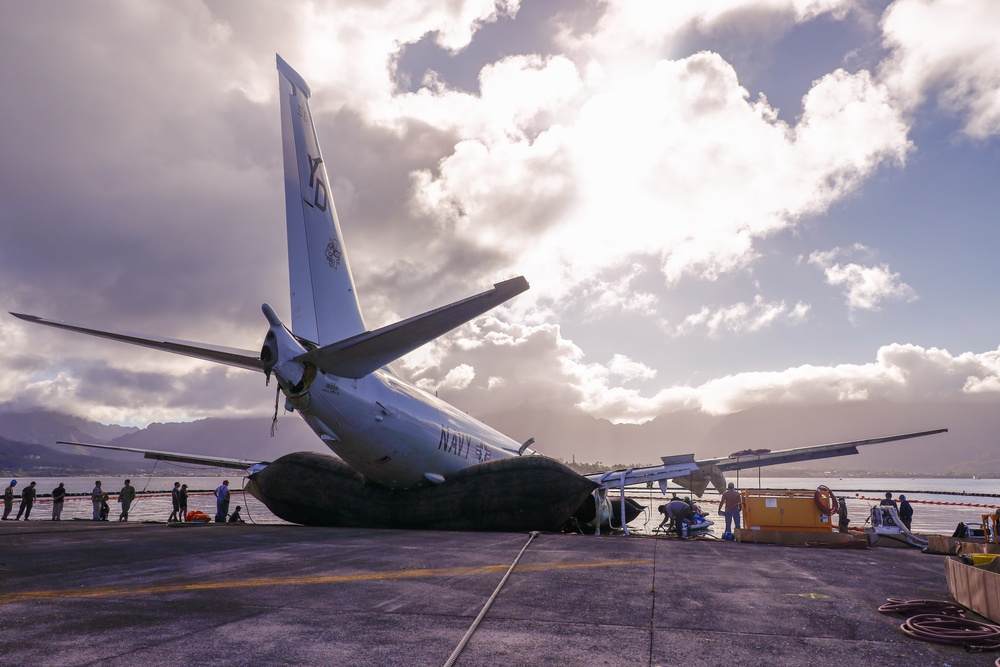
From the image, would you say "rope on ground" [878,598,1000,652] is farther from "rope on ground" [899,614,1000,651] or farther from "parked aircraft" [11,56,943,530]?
"parked aircraft" [11,56,943,530]

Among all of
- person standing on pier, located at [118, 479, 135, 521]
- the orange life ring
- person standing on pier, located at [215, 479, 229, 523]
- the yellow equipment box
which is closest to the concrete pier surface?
the orange life ring

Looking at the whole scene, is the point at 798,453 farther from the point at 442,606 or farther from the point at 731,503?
the point at 442,606

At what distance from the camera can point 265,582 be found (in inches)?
351

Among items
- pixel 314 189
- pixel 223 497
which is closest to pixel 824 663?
pixel 314 189

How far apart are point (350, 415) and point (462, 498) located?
19.0ft

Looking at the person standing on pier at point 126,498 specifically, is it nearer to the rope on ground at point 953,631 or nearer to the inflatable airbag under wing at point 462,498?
the inflatable airbag under wing at point 462,498

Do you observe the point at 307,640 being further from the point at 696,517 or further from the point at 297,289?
the point at 696,517

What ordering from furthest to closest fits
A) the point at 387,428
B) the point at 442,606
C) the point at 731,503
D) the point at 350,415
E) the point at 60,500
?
the point at 60,500, the point at 731,503, the point at 387,428, the point at 350,415, the point at 442,606

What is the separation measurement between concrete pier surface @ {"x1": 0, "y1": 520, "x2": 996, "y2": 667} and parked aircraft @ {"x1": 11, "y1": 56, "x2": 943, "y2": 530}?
4132 mm

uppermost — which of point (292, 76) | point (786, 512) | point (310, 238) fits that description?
point (292, 76)

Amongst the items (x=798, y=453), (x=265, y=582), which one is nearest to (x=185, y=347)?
(x=265, y=582)

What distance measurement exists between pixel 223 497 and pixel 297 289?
1566cm

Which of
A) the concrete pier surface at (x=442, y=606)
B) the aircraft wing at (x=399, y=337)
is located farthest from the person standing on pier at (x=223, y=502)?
the aircraft wing at (x=399, y=337)

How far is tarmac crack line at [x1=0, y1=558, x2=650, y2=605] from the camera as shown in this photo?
7.85m
